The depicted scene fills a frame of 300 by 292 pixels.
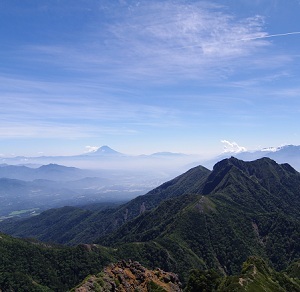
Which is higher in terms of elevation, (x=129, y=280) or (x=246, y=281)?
(x=246, y=281)

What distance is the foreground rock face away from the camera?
10081cm

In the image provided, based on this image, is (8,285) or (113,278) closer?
(113,278)

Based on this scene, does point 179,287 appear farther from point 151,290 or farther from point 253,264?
point 253,264

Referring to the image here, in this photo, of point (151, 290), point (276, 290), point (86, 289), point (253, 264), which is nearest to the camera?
point (86, 289)

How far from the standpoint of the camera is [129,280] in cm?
11531

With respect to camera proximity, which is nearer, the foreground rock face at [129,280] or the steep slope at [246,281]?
the foreground rock face at [129,280]

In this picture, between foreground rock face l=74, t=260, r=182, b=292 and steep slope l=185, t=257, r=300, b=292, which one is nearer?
foreground rock face l=74, t=260, r=182, b=292

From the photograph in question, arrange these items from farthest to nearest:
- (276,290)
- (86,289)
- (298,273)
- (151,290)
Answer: (298,273) → (276,290) → (151,290) → (86,289)

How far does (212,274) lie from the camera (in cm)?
12950

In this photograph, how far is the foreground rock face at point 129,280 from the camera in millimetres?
100812

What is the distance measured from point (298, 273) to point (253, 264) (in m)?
70.5

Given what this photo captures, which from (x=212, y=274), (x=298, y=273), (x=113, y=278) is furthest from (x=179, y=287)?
(x=298, y=273)

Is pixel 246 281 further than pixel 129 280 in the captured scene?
No

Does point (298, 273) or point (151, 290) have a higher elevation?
point (151, 290)
